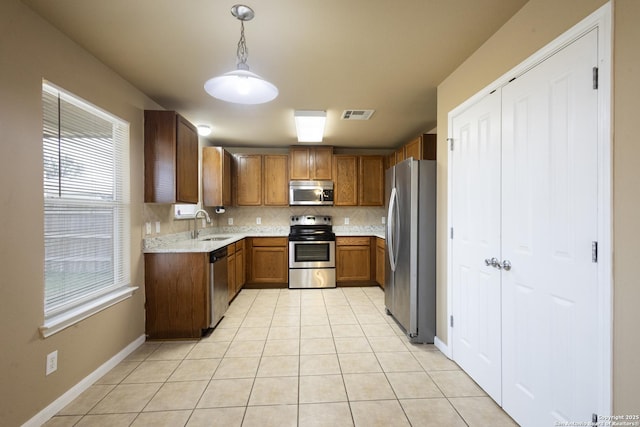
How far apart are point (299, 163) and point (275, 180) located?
531mm

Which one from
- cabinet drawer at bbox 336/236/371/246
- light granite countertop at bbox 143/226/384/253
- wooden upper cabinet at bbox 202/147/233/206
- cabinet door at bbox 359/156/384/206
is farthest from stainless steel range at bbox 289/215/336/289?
wooden upper cabinet at bbox 202/147/233/206

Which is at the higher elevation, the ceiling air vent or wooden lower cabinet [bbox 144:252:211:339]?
the ceiling air vent

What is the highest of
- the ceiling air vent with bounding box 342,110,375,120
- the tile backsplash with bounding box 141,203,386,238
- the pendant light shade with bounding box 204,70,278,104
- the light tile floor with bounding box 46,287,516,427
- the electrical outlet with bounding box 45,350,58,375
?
the ceiling air vent with bounding box 342,110,375,120

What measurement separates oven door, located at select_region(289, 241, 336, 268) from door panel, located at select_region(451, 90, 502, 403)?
8.74 feet

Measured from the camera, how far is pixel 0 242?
154 centimetres

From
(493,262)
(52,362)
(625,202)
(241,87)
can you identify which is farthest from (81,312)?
(625,202)

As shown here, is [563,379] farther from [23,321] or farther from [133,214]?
[133,214]

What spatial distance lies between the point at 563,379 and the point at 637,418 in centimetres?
33

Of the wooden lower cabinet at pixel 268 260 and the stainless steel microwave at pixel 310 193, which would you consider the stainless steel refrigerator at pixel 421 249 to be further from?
the wooden lower cabinet at pixel 268 260

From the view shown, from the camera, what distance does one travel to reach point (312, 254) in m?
4.91

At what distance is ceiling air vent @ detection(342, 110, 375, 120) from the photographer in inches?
138

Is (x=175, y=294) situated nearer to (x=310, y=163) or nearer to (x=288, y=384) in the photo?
(x=288, y=384)

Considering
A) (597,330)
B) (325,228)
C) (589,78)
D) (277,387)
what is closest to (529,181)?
(589,78)

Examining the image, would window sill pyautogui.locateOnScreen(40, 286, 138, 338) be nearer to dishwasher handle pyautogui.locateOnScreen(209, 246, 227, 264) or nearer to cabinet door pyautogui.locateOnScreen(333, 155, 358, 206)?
dishwasher handle pyautogui.locateOnScreen(209, 246, 227, 264)
